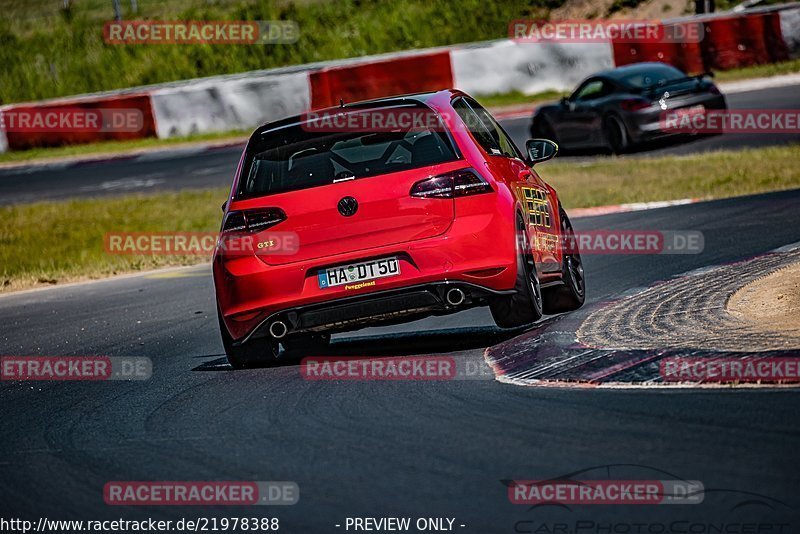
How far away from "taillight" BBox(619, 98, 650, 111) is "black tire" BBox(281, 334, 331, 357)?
13.1m

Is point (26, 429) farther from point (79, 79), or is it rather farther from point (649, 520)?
point (79, 79)

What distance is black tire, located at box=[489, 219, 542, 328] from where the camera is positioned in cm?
771

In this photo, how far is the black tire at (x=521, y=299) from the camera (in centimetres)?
771

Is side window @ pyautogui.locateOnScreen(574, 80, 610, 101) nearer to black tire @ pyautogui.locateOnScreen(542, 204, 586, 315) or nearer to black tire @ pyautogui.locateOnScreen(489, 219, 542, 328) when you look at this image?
black tire @ pyautogui.locateOnScreen(542, 204, 586, 315)

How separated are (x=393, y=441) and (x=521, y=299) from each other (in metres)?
2.23

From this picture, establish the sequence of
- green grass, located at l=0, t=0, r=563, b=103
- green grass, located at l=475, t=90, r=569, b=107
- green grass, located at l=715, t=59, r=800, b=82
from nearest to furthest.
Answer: green grass, located at l=715, t=59, r=800, b=82 < green grass, located at l=475, t=90, r=569, b=107 < green grass, located at l=0, t=0, r=563, b=103

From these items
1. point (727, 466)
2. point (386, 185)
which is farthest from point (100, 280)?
point (727, 466)

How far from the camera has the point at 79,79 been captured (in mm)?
44844

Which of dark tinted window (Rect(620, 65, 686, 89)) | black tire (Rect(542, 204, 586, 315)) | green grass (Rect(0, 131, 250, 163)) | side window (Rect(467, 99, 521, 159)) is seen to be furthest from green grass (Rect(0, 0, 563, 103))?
black tire (Rect(542, 204, 586, 315))
